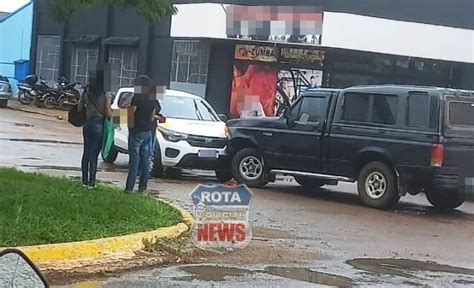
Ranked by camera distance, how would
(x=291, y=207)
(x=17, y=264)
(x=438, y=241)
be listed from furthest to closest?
(x=291, y=207) < (x=438, y=241) < (x=17, y=264)

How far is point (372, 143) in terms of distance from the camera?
13.2 metres

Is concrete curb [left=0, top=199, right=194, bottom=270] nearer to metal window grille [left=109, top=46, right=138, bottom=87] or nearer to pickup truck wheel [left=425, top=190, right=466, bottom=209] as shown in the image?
pickup truck wheel [left=425, top=190, right=466, bottom=209]

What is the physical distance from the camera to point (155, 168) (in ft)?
50.0

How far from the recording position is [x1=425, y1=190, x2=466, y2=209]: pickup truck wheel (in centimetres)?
1330

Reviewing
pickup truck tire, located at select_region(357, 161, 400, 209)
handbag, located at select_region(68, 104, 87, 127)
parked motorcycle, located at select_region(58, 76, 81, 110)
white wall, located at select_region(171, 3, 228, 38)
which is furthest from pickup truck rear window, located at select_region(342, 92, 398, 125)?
parked motorcycle, located at select_region(58, 76, 81, 110)

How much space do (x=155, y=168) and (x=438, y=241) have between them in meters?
6.18

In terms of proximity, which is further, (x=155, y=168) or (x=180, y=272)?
(x=155, y=168)

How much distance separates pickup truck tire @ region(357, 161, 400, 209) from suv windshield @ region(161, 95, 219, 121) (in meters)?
3.86

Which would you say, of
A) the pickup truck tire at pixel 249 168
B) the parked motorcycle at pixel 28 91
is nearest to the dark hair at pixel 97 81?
the pickup truck tire at pixel 249 168

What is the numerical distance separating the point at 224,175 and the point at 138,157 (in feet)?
14.6

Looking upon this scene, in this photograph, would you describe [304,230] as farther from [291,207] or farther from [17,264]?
[17,264]

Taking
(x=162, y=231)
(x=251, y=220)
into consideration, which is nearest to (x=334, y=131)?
(x=251, y=220)

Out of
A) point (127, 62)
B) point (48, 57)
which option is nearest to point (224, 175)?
point (127, 62)

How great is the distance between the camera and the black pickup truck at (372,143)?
41.4 feet
